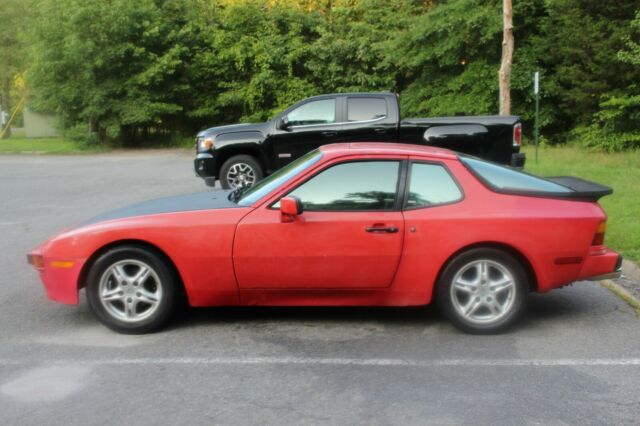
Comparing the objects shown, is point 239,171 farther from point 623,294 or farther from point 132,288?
point 623,294

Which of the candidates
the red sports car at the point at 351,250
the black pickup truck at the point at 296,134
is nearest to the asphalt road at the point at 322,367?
the red sports car at the point at 351,250

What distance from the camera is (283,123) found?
12492 millimetres

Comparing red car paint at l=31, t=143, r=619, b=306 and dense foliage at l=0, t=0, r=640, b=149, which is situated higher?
dense foliage at l=0, t=0, r=640, b=149

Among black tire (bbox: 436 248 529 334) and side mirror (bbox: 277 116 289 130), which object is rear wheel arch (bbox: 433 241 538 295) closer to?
black tire (bbox: 436 248 529 334)

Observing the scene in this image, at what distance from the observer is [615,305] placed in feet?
19.5

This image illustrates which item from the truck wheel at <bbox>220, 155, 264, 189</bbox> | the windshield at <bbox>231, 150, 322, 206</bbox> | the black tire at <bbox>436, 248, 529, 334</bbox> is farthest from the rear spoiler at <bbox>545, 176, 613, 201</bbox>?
the truck wheel at <bbox>220, 155, 264, 189</bbox>

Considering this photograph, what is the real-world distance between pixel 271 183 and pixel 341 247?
975 mm

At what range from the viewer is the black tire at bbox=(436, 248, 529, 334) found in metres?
5.15

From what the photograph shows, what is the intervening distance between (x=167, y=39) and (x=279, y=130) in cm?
1912

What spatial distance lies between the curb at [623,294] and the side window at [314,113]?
6803mm

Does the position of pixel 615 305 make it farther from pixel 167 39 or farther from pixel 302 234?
pixel 167 39

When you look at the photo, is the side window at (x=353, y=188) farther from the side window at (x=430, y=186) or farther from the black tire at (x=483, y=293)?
the black tire at (x=483, y=293)

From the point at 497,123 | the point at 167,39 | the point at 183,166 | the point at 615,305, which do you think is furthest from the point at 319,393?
the point at 167,39

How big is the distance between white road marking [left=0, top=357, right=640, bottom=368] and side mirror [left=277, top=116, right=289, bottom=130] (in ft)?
26.7
